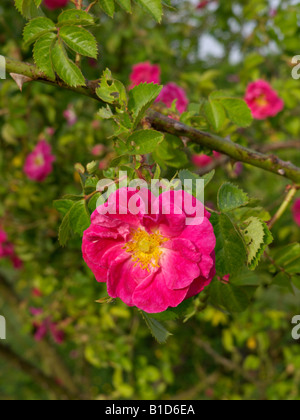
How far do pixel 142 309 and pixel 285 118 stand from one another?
157 cm

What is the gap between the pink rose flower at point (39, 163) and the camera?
1672 millimetres

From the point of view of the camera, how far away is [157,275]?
1.92ft

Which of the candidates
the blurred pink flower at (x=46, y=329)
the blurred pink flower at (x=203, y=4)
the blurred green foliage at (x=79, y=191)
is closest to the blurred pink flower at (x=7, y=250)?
the blurred green foliage at (x=79, y=191)

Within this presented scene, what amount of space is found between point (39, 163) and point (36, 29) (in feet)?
3.58

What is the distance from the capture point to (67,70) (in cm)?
60

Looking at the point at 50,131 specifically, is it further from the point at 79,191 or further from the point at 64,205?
the point at 64,205

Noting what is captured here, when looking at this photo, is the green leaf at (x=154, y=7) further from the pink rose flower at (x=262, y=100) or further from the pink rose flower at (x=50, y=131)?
the pink rose flower at (x=50, y=131)

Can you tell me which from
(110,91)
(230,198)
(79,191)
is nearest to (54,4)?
(79,191)

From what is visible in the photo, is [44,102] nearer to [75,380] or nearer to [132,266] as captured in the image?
[132,266]

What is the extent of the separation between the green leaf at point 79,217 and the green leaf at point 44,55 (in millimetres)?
203

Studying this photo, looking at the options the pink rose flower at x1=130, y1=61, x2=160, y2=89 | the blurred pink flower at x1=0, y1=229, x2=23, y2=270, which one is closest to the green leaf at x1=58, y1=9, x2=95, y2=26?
the pink rose flower at x1=130, y1=61, x2=160, y2=89

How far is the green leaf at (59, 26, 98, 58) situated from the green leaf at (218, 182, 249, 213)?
0.29m

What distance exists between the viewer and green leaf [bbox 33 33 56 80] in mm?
619
